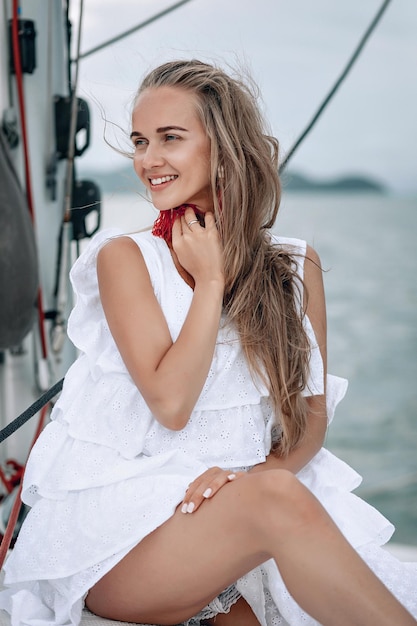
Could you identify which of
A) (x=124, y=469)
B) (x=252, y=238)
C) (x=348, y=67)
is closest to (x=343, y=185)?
(x=348, y=67)

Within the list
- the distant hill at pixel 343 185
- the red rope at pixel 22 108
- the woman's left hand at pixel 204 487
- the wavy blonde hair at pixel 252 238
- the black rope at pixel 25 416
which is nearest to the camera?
the woman's left hand at pixel 204 487

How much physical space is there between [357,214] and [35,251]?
27.0 meters

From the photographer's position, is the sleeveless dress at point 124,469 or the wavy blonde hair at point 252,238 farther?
the wavy blonde hair at point 252,238

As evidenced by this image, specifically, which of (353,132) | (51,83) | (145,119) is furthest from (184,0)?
(353,132)

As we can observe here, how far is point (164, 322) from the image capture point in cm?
179

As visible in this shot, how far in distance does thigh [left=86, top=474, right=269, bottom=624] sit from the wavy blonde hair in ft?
1.01

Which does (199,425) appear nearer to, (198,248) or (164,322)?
(164,322)

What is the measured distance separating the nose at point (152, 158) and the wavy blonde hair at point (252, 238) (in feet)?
0.33

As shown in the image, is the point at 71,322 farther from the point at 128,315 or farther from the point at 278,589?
the point at 278,589

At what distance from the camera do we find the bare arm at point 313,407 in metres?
1.90

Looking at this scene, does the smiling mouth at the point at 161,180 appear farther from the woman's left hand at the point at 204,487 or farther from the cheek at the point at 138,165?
the woman's left hand at the point at 204,487

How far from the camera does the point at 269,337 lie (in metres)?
1.88

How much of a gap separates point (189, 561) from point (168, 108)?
2.72 ft

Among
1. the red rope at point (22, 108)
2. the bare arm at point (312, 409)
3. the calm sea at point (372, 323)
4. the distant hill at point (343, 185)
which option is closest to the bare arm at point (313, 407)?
the bare arm at point (312, 409)
